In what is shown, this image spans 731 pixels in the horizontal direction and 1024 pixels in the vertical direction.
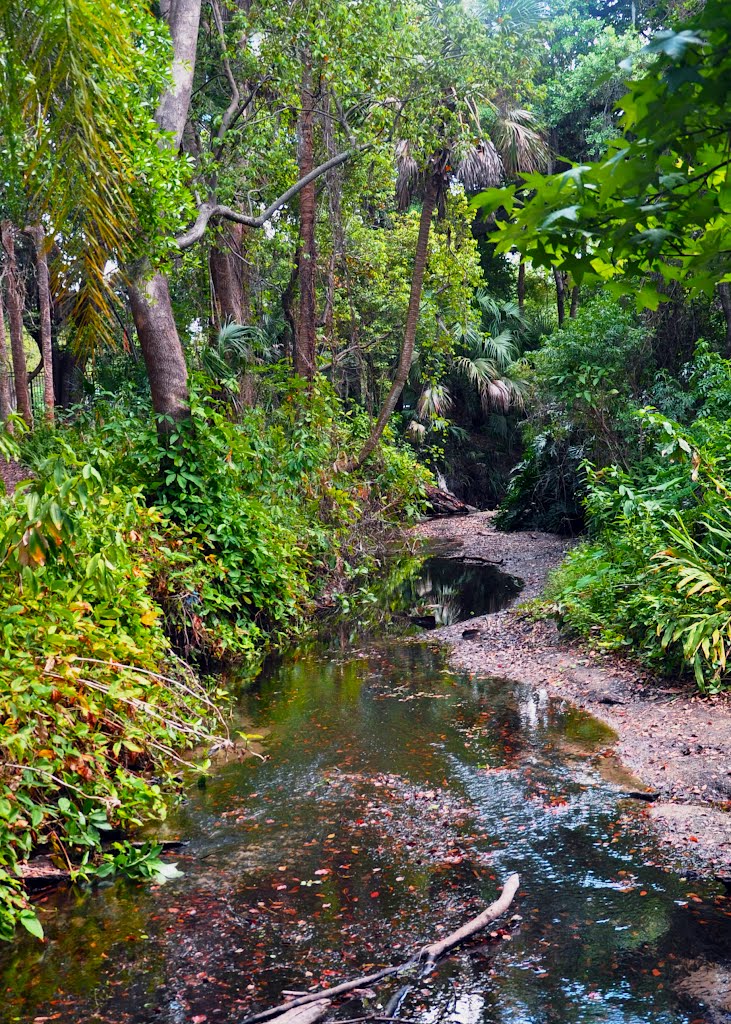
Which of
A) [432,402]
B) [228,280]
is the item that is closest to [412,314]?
[228,280]

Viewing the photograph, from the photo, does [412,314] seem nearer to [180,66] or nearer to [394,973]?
[180,66]

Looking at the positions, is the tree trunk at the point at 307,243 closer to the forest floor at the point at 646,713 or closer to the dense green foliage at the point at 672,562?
the forest floor at the point at 646,713

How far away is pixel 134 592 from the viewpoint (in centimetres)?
583

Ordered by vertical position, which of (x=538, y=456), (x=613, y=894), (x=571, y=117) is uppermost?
(x=571, y=117)

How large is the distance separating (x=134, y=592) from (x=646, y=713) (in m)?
3.76

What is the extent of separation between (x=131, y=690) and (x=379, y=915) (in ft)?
6.36

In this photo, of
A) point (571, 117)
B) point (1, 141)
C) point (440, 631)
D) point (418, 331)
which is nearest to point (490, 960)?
point (1, 141)

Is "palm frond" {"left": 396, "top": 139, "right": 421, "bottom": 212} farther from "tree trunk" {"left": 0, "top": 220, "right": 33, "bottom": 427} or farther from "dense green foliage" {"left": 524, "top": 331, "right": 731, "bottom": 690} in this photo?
"dense green foliage" {"left": 524, "top": 331, "right": 731, "bottom": 690}

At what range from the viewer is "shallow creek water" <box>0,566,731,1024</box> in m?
3.24

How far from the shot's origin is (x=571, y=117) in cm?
2362

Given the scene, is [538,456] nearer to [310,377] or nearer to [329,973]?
[310,377]

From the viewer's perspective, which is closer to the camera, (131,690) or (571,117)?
(131,690)

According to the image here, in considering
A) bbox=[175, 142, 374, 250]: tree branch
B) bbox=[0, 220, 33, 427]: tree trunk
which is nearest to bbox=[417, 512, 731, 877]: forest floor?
bbox=[175, 142, 374, 250]: tree branch

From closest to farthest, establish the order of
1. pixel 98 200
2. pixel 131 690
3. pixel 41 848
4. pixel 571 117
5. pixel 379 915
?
pixel 379 915, pixel 41 848, pixel 131 690, pixel 98 200, pixel 571 117
